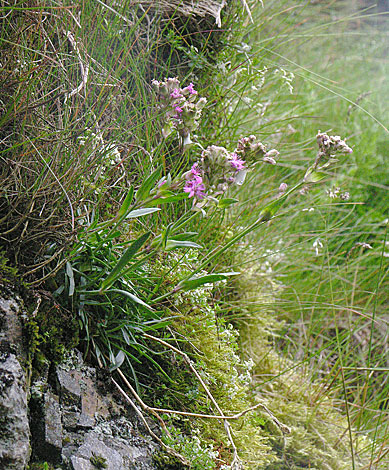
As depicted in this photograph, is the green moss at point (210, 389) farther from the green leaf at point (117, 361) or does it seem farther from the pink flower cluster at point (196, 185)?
the pink flower cluster at point (196, 185)

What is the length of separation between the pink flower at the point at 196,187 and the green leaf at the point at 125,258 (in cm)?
18

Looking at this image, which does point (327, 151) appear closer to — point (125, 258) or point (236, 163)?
point (236, 163)

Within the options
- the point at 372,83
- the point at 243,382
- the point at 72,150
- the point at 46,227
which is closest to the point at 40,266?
the point at 46,227

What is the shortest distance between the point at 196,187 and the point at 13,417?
2.42 feet

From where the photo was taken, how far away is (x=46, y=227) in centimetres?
125

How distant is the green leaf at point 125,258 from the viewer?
1.14 m

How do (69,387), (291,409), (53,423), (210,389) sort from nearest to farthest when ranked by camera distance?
(53,423), (69,387), (210,389), (291,409)

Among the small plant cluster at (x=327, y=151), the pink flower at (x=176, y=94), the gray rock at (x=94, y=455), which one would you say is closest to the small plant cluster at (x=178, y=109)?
the pink flower at (x=176, y=94)

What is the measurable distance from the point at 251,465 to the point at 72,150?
3.89ft

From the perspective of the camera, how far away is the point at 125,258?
117cm

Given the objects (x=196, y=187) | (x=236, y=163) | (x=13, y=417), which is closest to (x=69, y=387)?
(x=13, y=417)

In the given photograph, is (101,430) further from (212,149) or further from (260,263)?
(260,263)

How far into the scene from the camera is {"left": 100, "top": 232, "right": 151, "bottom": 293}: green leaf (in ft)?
3.74

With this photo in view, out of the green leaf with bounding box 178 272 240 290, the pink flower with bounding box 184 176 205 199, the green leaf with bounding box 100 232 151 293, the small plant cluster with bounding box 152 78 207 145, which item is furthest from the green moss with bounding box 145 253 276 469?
the small plant cluster with bounding box 152 78 207 145
